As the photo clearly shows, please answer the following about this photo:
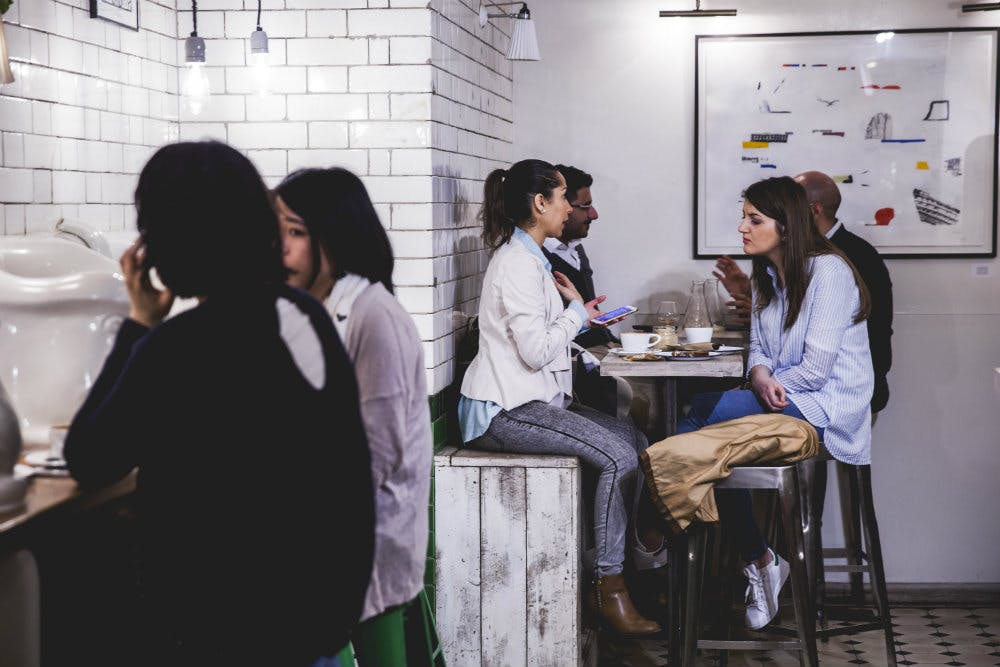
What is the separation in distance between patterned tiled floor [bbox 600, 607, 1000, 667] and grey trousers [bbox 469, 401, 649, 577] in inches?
23.5

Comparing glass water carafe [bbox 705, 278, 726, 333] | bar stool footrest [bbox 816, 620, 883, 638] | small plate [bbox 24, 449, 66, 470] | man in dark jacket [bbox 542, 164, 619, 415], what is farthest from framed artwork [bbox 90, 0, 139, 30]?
bar stool footrest [bbox 816, 620, 883, 638]

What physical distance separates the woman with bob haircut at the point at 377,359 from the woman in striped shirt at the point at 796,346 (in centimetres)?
201

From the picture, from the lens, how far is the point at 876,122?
529 centimetres

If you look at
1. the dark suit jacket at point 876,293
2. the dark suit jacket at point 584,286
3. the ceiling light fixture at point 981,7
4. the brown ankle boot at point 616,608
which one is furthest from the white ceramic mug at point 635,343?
the ceiling light fixture at point 981,7

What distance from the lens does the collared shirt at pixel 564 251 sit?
5.06m

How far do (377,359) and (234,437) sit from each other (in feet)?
2.29

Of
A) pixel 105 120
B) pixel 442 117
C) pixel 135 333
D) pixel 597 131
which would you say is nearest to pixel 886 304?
pixel 597 131

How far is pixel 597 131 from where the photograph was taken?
18.1ft

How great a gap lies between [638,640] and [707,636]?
0.28 metres

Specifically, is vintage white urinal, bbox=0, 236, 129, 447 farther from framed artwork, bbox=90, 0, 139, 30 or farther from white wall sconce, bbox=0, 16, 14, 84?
framed artwork, bbox=90, 0, 139, 30

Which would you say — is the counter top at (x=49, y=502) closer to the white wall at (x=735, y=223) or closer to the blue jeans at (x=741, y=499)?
the blue jeans at (x=741, y=499)

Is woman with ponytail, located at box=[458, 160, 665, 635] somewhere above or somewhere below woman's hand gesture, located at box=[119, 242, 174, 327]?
below

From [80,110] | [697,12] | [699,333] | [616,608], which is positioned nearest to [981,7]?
[697,12]

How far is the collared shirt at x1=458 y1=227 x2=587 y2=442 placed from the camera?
156 inches
